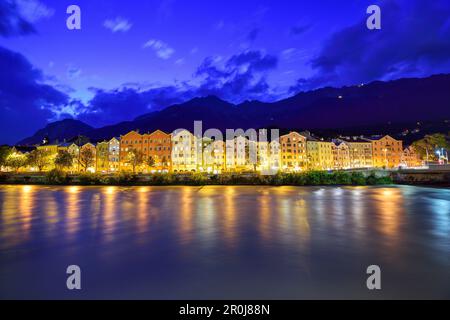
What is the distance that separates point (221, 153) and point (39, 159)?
1984 inches

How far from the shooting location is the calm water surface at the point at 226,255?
16.7 ft

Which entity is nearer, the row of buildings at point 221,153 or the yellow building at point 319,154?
the row of buildings at point 221,153

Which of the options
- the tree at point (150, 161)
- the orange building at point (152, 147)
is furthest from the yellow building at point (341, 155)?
the tree at point (150, 161)

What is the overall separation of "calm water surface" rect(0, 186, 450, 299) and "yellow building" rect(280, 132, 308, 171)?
270 feet

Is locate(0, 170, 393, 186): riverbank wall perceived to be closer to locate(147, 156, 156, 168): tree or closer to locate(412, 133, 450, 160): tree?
locate(147, 156, 156, 168): tree

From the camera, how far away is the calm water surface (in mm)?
5102

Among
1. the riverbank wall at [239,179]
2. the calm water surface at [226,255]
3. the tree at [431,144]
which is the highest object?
the tree at [431,144]

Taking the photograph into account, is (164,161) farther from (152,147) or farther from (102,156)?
(102,156)

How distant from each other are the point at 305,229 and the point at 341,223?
2079mm

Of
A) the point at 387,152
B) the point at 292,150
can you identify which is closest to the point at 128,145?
the point at 292,150

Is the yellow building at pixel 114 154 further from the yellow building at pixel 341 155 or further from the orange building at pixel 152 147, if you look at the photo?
the yellow building at pixel 341 155

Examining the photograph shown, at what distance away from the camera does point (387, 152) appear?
107 m

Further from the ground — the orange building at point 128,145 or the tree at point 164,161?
the orange building at point 128,145
